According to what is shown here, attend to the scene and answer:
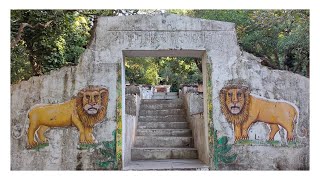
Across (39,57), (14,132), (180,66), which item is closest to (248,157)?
(14,132)

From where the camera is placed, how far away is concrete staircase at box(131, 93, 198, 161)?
356 inches

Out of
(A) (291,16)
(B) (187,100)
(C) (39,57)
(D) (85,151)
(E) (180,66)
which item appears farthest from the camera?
(E) (180,66)

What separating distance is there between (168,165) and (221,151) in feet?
3.67

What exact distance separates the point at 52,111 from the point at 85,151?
100 cm

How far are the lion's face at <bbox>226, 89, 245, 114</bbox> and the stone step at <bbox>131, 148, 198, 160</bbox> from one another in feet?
6.25

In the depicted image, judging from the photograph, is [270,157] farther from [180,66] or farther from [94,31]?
[180,66]

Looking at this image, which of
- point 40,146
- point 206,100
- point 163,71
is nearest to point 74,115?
point 40,146

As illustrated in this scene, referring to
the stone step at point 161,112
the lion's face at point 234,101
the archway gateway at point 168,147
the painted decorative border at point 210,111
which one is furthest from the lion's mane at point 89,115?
the stone step at point 161,112

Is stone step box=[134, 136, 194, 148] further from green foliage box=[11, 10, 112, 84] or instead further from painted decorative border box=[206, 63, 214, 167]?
green foliage box=[11, 10, 112, 84]

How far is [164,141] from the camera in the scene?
31.4 feet

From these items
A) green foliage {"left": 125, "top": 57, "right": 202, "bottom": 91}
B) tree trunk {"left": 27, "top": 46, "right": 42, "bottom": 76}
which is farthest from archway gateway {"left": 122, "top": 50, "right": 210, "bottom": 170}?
green foliage {"left": 125, "top": 57, "right": 202, "bottom": 91}

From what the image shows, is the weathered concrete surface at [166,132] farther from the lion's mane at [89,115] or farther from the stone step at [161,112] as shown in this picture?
the lion's mane at [89,115]

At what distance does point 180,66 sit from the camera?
19.9 m

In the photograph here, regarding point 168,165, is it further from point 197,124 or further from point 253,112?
point 253,112
